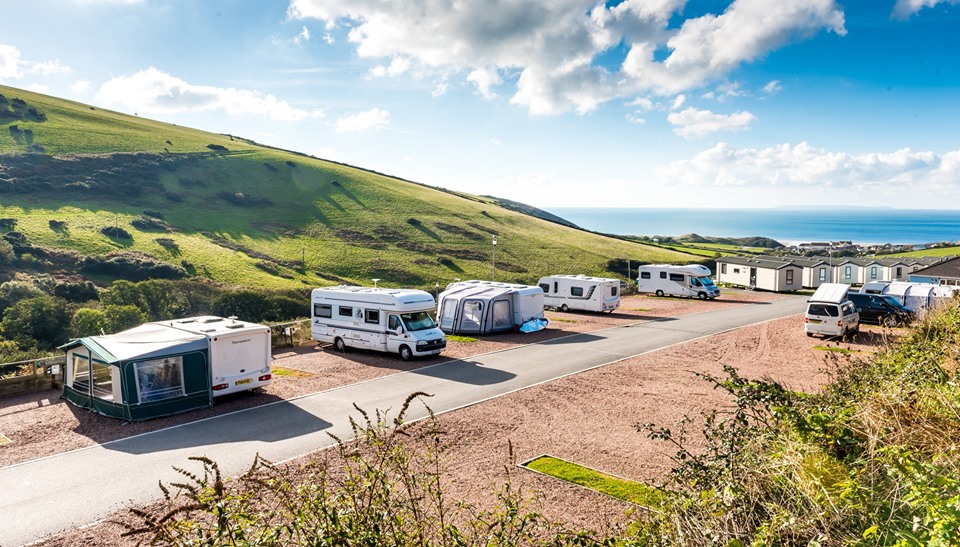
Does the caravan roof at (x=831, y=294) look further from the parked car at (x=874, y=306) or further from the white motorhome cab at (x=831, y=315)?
the parked car at (x=874, y=306)

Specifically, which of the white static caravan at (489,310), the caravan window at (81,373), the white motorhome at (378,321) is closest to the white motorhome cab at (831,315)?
the white static caravan at (489,310)

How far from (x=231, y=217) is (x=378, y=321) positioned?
4451 centimetres

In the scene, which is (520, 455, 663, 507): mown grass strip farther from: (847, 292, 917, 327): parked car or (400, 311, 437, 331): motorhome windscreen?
(847, 292, 917, 327): parked car

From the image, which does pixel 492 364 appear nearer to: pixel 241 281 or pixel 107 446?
pixel 107 446

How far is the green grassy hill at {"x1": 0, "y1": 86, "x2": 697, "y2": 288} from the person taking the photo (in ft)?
142

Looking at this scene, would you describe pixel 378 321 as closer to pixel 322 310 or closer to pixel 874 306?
pixel 322 310

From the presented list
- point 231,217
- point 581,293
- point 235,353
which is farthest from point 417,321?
point 231,217

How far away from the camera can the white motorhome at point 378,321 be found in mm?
19516

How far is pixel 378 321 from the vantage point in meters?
19.9

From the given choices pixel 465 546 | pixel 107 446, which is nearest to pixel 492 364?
pixel 107 446

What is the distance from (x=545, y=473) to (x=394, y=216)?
61264mm

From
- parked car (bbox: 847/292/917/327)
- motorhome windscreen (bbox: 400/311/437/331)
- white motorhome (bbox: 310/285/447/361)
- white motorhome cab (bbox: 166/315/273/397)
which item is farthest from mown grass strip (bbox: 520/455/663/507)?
parked car (bbox: 847/292/917/327)

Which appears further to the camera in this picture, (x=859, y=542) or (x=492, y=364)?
(x=492, y=364)

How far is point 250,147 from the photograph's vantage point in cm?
8744
